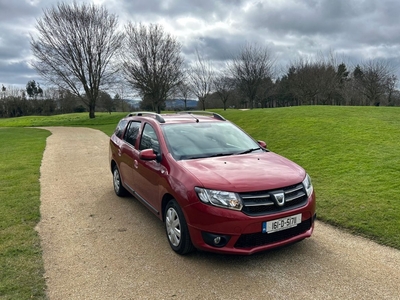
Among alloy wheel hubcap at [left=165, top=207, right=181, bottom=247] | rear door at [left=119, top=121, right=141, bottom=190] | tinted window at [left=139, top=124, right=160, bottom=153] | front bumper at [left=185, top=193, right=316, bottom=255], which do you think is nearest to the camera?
front bumper at [left=185, top=193, right=316, bottom=255]

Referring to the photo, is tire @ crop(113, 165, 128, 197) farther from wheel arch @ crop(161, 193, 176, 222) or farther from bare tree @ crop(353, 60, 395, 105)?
bare tree @ crop(353, 60, 395, 105)

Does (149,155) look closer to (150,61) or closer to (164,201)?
(164,201)

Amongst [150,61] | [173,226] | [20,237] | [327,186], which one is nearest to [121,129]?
[20,237]

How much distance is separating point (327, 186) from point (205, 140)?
3057 mm

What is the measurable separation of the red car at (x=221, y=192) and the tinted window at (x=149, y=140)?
0.02 metres

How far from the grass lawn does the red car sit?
1.44m

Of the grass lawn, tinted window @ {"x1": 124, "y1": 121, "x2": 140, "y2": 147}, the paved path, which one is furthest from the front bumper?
tinted window @ {"x1": 124, "y1": 121, "x2": 140, "y2": 147}

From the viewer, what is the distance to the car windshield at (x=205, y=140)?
4133 millimetres

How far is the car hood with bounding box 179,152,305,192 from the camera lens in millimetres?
3217

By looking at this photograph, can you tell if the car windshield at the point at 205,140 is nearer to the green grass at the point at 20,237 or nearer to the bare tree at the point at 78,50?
the green grass at the point at 20,237

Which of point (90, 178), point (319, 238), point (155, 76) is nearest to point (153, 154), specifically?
point (319, 238)

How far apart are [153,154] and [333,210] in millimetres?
3038

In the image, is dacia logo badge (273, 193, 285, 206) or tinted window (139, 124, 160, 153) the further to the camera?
tinted window (139, 124, 160, 153)

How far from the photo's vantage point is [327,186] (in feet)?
19.7
